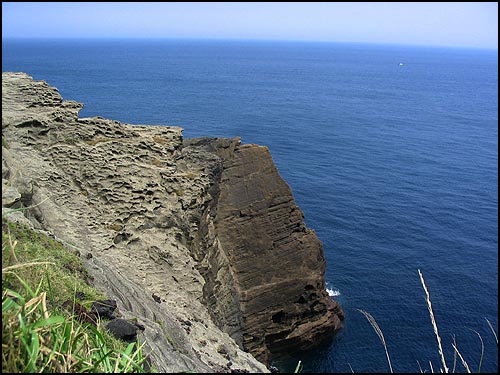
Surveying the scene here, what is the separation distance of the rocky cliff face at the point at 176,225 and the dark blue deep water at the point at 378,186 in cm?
739

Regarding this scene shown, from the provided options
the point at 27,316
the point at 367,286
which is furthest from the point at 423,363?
the point at 27,316

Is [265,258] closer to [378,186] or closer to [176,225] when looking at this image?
[176,225]

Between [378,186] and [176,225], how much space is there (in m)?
49.5

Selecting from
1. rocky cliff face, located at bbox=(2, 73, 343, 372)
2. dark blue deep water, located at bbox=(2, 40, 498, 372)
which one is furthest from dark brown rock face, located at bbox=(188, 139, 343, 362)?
dark blue deep water, located at bbox=(2, 40, 498, 372)

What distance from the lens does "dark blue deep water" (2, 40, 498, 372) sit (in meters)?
44.7

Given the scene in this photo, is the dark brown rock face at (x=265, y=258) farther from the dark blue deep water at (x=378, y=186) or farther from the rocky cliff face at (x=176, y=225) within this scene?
the dark blue deep water at (x=378, y=186)

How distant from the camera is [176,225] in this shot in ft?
103

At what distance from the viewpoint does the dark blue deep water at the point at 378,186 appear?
4472cm

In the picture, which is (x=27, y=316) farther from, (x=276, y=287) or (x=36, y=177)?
(x=276, y=287)

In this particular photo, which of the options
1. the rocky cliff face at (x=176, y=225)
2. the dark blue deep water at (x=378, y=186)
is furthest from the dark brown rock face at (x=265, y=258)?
the dark blue deep water at (x=378, y=186)

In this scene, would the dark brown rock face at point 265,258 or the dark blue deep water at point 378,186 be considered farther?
the dark blue deep water at point 378,186

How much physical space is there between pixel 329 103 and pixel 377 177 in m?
63.1

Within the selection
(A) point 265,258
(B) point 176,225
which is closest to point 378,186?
(A) point 265,258

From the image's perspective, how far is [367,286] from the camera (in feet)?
165
